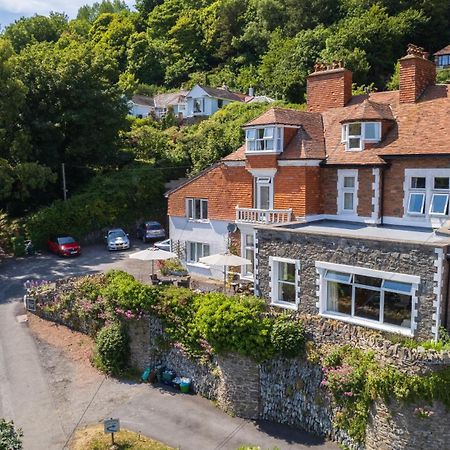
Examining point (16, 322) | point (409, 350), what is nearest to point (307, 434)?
point (409, 350)

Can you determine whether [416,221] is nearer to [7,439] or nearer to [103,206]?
[7,439]

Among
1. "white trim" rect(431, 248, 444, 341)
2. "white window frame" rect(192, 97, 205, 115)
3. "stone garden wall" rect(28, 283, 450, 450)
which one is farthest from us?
"white window frame" rect(192, 97, 205, 115)

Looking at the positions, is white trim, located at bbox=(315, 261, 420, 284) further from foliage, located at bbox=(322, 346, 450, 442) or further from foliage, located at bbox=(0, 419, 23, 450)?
foliage, located at bbox=(0, 419, 23, 450)

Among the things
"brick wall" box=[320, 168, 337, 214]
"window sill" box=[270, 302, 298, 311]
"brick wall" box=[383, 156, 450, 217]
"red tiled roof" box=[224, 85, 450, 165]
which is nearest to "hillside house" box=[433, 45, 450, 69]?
"red tiled roof" box=[224, 85, 450, 165]

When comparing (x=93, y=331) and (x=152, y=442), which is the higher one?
Result: (x=93, y=331)

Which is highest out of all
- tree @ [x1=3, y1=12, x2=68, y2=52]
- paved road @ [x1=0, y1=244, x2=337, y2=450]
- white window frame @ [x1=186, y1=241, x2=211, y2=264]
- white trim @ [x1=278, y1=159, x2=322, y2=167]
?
tree @ [x1=3, y1=12, x2=68, y2=52]

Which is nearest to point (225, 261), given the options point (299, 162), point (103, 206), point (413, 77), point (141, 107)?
point (299, 162)

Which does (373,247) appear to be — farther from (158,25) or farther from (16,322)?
(158,25)
